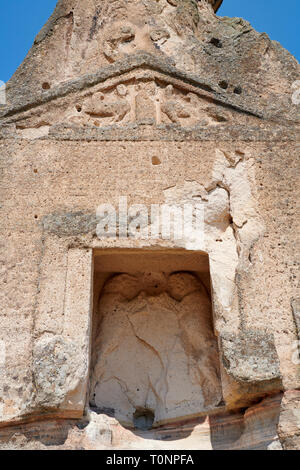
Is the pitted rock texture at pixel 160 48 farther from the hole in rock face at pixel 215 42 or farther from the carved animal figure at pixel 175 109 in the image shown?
the carved animal figure at pixel 175 109

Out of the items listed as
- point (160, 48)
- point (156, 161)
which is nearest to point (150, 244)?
point (156, 161)

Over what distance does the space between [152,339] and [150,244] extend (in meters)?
1.27

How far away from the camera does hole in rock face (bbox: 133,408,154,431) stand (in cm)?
650

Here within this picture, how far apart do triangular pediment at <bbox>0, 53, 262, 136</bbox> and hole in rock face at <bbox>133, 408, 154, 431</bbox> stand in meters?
3.24

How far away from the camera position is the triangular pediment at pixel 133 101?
704 cm

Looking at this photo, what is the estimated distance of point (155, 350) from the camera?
21.9ft

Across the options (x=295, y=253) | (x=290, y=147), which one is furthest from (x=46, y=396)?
(x=290, y=147)

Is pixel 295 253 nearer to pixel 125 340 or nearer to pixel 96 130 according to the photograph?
pixel 125 340

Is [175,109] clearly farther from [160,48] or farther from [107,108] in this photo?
[160,48]

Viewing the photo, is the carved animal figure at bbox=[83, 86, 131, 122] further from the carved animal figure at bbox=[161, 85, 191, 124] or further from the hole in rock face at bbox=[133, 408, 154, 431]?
the hole in rock face at bbox=[133, 408, 154, 431]

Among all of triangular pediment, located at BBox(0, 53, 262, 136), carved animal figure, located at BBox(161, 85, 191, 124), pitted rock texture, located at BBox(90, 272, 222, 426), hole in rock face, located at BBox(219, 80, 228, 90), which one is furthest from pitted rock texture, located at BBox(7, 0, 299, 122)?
pitted rock texture, located at BBox(90, 272, 222, 426)

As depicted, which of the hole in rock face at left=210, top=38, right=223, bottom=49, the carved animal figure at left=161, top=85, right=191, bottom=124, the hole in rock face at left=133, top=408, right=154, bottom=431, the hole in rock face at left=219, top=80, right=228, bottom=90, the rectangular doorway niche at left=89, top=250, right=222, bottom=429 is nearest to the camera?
the rectangular doorway niche at left=89, top=250, right=222, bottom=429

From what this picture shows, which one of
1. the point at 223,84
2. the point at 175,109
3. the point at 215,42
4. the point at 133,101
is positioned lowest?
the point at 175,109
